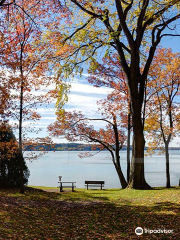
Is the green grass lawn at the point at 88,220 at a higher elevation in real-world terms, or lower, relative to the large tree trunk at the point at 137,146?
lower

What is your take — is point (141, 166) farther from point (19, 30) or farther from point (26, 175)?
point (19, 30)

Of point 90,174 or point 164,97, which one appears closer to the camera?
point 164,97

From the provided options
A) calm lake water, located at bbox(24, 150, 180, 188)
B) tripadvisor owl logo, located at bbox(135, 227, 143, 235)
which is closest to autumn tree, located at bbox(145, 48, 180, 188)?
calm lake water, located at bbox(24, 150, 180, 188)

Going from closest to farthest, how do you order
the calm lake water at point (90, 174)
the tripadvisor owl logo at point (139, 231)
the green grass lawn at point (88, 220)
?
1. the green grass lawn at point (88, 220)
2. the tripadvisor owl logo at point (139, 231)
3. the calm lake water at point (90, 174)

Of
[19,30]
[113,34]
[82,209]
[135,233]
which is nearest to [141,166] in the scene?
[82,209]

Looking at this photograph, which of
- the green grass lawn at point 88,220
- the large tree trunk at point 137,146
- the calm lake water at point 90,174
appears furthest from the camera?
the calm lake water at point 90,174

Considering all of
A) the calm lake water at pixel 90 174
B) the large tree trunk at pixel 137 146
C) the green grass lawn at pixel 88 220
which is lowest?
the calm lake water at pixel 90 174

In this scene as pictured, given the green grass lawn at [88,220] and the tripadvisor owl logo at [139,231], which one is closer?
the green grass lawn at [88,220]

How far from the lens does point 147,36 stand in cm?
1473

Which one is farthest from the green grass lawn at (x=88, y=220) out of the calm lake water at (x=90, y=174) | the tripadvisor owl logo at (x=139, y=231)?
the calm lake water at (x=90, y=174)

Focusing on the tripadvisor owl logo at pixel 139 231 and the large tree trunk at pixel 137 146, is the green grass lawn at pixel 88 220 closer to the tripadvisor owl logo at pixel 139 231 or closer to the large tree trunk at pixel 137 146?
the tripadvisor owl logo at pixel 139 231

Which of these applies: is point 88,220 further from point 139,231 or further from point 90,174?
point 90,174

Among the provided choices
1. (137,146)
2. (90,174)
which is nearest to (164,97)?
(137,146)

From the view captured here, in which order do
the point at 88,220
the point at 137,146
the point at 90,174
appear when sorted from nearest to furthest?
the point at 88,220 < the point at 137,146 < the point at 90,174
